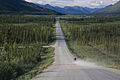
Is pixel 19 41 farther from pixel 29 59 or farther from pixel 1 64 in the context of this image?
pixel 1 64

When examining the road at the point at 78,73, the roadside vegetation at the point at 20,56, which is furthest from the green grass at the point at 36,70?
the road at the point at 78,73

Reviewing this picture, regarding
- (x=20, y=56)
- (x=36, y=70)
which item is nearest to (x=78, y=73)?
(x=36, y=70)

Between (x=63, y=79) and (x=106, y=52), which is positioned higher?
(x=63, y=79)

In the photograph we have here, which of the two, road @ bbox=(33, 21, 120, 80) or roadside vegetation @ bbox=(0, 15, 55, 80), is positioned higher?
→ road @ bbox=(33, 21, 120, 80)

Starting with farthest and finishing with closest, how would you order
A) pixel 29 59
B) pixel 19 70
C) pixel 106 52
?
1. pixel 106 52
2. pixel 29 59
3. pixel 19 70

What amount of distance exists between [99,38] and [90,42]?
623 centimetres

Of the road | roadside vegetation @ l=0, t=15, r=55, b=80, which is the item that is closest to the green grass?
roadside vegetation @ l=0, t=15, r=55, b=80

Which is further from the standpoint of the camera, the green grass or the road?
the green grass

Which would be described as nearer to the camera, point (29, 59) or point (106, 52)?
point (29, 59)

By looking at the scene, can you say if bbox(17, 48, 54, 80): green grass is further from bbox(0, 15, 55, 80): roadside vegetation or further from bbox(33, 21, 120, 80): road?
bbox(33, 21, 120, 80): road

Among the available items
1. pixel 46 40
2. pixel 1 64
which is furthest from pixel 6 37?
pixel 46 40

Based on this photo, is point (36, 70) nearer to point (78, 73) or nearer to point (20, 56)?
point (78, 73)

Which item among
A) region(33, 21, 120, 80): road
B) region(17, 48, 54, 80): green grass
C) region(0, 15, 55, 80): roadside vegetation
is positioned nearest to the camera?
region(33, 21, 120, 80): road

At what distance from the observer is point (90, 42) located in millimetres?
92625
